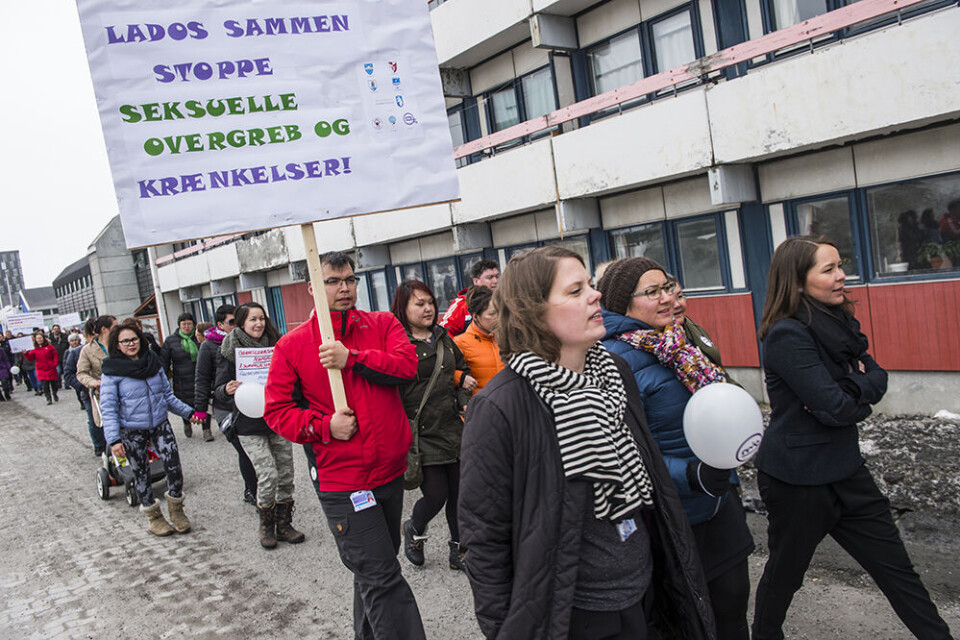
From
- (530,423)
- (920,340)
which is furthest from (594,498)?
(920,340)

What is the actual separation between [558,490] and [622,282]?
126 cm

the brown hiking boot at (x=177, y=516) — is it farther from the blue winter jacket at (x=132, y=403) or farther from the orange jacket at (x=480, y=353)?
the orange jacket at (x=480, y=353)

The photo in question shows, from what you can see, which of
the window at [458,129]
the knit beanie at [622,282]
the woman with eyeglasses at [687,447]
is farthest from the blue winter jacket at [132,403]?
the window at [458,129]

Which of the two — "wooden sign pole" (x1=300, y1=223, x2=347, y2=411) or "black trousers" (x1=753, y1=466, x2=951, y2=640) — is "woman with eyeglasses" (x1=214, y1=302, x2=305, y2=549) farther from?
"black trousers" (x1=753, y1=466, x2=951, y2=640)

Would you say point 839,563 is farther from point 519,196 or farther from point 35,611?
point 519,196

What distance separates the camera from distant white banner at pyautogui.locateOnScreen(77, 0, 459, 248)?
10.5 feet

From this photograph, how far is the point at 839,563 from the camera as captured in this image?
4.39 m

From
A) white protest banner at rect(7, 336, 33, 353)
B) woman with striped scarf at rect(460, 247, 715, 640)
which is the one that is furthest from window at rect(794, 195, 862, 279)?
white protest banner at rect(7, 336, 33, 353)

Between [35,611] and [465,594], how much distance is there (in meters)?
3.12

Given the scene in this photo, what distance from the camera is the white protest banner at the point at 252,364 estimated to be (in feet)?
20.1

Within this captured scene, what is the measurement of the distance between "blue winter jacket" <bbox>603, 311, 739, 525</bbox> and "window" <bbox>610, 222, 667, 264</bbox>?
7774 mm

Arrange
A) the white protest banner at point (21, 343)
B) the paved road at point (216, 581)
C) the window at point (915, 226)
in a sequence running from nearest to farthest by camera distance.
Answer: the paved road at point (216, 581) → the window at point (915, 226) → the white protest banner at point (21, 343)

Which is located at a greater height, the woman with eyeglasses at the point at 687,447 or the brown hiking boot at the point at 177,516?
the woman with eyeglasses at the point at 687,447

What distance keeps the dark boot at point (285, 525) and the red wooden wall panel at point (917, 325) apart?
666 centimetres
